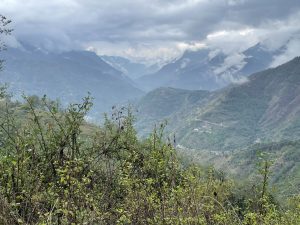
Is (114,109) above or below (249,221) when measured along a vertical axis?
above

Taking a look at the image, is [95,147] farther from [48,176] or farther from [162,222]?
[162,222]

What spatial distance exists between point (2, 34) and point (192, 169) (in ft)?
54.5

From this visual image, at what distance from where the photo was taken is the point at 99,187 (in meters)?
19.1

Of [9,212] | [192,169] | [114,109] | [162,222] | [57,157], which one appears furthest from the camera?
[114,109]

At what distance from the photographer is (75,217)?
11.1 meters

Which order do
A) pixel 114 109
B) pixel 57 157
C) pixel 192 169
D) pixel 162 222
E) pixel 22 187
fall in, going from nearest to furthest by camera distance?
pixel 162 222
pixel 22 187
pixel 192 169
pixel 57 157
pixel 114 109

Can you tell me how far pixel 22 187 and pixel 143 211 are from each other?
4.20 m

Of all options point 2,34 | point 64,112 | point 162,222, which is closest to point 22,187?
point 162,222

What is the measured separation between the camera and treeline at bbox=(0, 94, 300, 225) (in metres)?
12.1

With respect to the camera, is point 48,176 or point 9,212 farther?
point 48,176

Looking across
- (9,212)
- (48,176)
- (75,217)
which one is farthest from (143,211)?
(48,176)

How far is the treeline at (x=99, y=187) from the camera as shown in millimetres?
12096

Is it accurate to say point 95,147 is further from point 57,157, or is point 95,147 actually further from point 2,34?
point 2,34

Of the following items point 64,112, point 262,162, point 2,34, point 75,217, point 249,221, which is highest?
point 2,34
